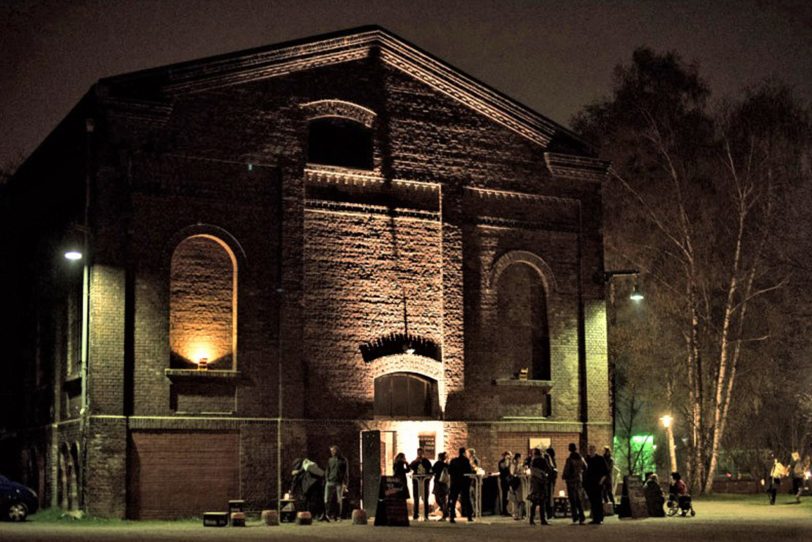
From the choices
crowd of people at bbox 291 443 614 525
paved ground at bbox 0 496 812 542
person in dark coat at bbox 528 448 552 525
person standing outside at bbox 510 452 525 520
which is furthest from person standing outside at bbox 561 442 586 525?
person standing outside at bbox 510 452 525 520

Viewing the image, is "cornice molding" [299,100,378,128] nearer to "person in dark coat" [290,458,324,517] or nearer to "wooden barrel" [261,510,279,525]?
"person in dark coat" [290,458,324,517]

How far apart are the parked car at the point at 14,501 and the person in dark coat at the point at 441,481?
9.56 m

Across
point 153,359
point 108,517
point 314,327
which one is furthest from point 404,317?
point 108,517

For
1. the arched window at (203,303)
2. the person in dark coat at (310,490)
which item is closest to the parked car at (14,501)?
the arched window at (203,303)

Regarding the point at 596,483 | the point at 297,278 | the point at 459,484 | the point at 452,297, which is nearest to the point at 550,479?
the point at 596,483

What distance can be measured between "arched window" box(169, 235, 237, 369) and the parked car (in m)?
4.69

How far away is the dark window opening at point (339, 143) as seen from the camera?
94.9ft

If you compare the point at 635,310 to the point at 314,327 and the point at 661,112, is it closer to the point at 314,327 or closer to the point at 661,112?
the point at 661,112

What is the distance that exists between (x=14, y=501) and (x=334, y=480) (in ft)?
24.6

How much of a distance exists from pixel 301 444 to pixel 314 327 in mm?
2869

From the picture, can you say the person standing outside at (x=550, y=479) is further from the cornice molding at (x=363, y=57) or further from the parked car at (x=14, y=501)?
the parked car at (x=14, y=501)

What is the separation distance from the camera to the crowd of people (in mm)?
24250

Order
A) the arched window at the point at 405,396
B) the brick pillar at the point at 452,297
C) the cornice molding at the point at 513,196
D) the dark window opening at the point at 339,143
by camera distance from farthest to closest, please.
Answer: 1. the cornice molding at the point at 513,196
2. the brick pillar at the point at 452,297
3. the dark window opening at the point at 339,143
4. the arched window at the point at 405,396

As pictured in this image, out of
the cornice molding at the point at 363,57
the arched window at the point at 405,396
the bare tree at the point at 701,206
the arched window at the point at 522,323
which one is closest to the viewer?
the cornice molding at the point at 363,57
